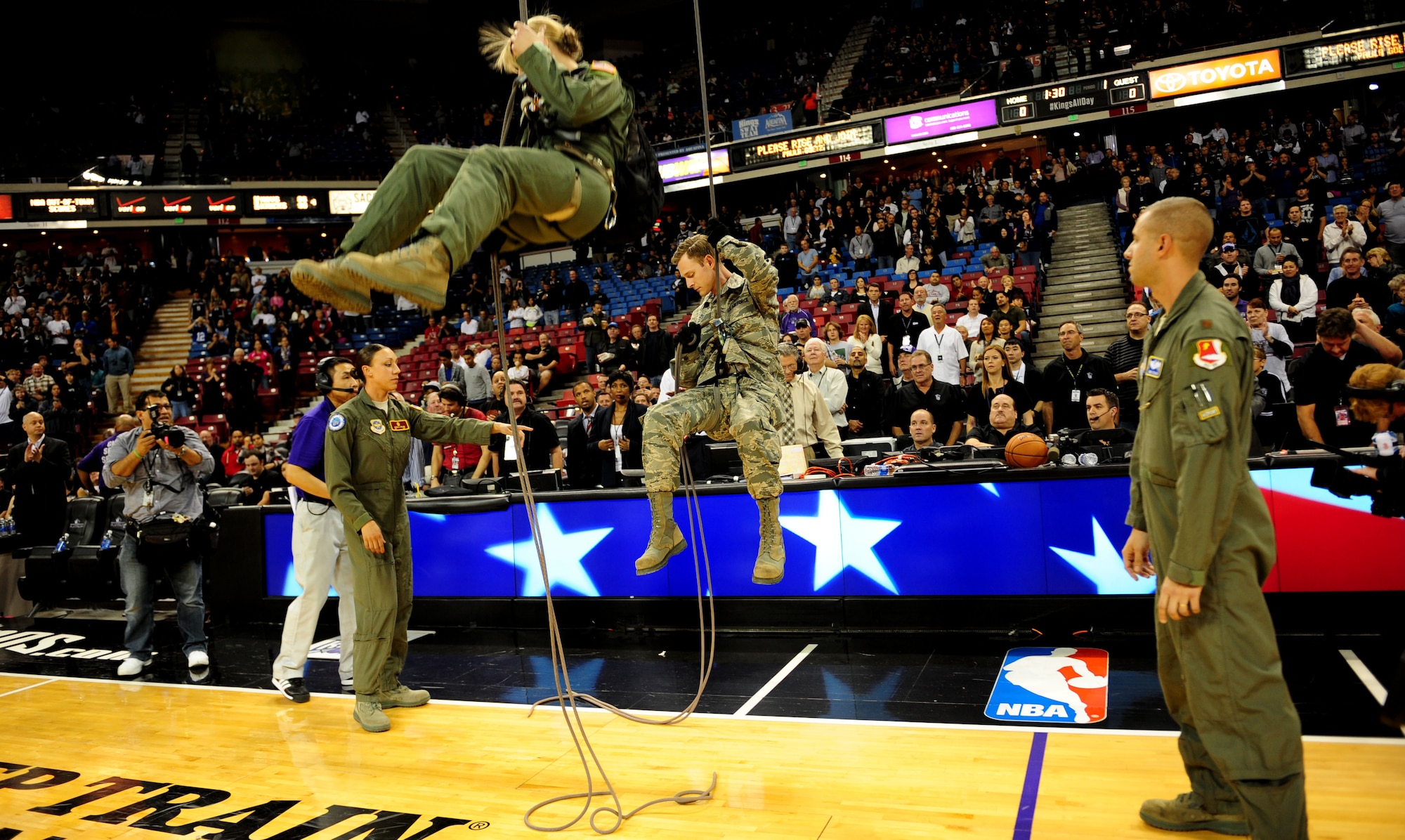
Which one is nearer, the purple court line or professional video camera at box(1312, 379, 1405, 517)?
professional video camera at box(1312, 379, 1405, 517)

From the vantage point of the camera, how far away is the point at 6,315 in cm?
1920

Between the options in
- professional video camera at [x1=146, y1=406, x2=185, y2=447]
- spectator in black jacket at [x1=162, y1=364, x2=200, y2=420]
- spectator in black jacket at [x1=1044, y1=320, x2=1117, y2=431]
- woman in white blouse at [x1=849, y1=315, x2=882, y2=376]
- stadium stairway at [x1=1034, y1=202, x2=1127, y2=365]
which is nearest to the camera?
professional video camera at [x1=146, y1=406, x2=185, y2=447]

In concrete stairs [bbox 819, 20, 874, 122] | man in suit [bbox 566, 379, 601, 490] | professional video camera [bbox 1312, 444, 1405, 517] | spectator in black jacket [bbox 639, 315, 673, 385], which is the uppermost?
concrete stairs [bbox 819, 20, 874, 122]

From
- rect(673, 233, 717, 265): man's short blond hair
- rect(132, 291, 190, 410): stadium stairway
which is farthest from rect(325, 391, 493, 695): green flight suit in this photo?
rect(132, 291, 190, 410): stadium stairway

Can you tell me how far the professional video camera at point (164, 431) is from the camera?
656 cm

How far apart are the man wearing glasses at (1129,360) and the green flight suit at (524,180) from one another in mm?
4966

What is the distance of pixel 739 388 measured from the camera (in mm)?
4418

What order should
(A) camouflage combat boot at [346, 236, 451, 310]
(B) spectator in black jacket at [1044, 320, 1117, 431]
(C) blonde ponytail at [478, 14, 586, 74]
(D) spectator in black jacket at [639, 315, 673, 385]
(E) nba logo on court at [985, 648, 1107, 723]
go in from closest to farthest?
(A) camouflage combat boot at [346, 236, 451, 310] < (C) blonde ponytail at [478, 14, 586, 74] < (E) nba logo on court at [985, 648, 1107, 723] < (D) spectator in black jacket at [639, 315, 673, 385] < (B) spectator in black jacket at [1044, 320, 1117, 431]

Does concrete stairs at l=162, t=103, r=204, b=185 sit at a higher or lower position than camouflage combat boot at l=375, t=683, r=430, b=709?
higher

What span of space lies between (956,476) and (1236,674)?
3310 millimetres

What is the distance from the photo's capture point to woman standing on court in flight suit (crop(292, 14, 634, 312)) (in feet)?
8.64

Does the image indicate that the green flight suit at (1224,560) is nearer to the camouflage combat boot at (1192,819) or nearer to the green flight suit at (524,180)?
the camouflage combat boot at (1192,819)

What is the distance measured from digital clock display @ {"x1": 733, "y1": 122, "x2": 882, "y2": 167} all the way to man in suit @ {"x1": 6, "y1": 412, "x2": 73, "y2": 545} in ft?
47.8

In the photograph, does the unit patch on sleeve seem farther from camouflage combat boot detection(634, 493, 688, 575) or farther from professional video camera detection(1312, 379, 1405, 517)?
camouflage combat boot detection(634, 493, 688, 575)
